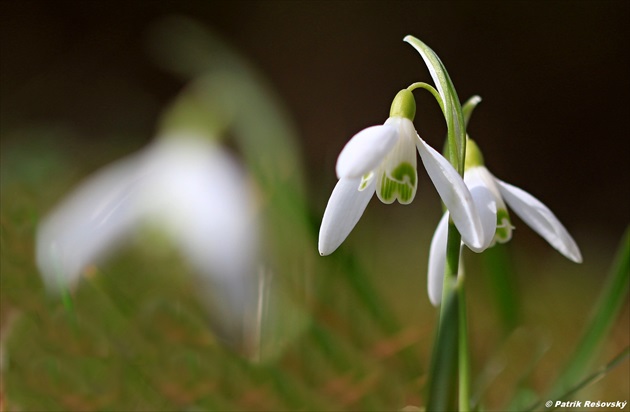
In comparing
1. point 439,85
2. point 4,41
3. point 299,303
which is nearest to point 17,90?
point 4,41

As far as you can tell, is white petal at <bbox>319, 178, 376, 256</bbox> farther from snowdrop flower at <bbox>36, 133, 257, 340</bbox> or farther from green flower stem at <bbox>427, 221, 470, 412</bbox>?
snowdrop flower at <bbox>36, 133, 257, 340</bbox>

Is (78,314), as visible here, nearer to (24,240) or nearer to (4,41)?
(24,240)

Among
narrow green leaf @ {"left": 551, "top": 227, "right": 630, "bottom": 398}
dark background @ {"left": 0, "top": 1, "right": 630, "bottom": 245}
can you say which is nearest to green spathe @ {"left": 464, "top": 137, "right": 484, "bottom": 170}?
narrow green leaf @ {"left": 551, "top": 227, "right": 630, "bottom": 398}

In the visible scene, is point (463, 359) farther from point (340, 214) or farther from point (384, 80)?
point (384, 80)

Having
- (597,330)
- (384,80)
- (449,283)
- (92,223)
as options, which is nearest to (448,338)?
(449,283)

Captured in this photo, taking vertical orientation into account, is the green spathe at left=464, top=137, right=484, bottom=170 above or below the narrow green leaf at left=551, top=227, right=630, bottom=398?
above

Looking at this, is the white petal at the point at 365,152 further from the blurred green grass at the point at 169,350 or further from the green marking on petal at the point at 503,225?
the blurred green grass at the point at 169,350
